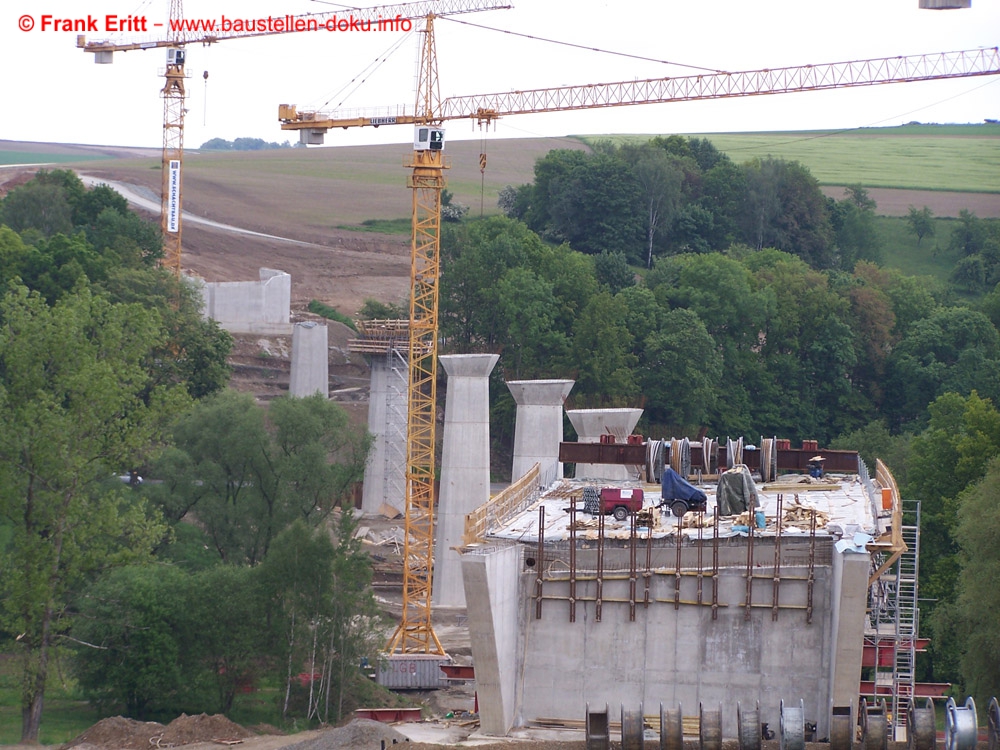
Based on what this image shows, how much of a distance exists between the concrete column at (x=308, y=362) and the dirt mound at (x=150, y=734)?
43548 millimetres

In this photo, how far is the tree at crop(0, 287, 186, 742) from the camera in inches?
1780

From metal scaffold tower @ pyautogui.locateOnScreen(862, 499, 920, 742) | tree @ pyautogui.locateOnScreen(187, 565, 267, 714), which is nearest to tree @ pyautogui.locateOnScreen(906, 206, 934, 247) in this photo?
tree @ pyautogui.locateOnScreen(187, 565, 267, 714)

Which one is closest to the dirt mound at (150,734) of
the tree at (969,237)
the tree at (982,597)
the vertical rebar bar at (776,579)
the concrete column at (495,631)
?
the concrete column at (495,631)

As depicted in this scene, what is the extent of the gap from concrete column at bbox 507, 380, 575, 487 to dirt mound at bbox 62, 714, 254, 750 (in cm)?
1881

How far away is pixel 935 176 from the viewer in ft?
601

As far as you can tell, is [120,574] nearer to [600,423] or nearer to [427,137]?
[600,423]

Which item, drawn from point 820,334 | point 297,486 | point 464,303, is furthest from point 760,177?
point 297,486

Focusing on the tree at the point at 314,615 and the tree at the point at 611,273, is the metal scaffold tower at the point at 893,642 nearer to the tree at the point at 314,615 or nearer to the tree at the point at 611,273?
the tree at the point at 314,615

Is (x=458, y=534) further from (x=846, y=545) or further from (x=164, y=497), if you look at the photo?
(x=846, y=545)

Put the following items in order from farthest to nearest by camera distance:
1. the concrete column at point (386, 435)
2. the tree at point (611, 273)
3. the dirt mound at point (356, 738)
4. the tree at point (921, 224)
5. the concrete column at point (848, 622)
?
1. the tree at point (921, 224)
2. the tree at point (611, 273)
3. the concrete column at point (386, 435)
4. the dirt mound at point (356, 738)
5. the concrete column at point (848, 622)

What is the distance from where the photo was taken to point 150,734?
3988 cm

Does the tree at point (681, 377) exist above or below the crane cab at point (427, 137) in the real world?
below

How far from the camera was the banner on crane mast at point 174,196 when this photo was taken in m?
102

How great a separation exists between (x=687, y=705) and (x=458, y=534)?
23034mm
